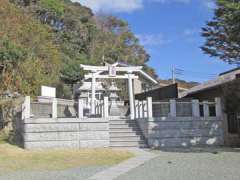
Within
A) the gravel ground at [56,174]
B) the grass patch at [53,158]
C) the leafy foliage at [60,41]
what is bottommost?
the gravel ground at [56,174]

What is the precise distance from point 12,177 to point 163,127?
25.6 ft

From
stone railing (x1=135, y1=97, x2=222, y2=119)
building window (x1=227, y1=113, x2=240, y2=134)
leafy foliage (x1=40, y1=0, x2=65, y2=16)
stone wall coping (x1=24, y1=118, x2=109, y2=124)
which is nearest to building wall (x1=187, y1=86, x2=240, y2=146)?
building window (x1=227, y1=113, x2=240, y2=134)

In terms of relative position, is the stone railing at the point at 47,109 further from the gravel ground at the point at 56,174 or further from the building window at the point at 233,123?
the building window at the point at 233,123

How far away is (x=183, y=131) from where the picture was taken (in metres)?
15.0

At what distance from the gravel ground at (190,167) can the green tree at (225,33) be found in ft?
12.8

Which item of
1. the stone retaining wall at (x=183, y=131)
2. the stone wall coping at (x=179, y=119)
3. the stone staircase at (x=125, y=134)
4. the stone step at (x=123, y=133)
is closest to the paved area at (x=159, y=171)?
the stone staircase at (x=125, y=134)

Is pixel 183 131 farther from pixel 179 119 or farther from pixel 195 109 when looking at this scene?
pixel 195 109

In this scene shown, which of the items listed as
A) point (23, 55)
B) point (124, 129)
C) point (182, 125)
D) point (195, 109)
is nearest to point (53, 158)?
point (124, 129)

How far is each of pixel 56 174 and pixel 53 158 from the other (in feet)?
9.23

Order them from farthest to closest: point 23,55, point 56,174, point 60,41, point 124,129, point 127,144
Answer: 1. point 60,41
2. point 23,55
3. point 124,129
4. point 127,144
5. point 56,174

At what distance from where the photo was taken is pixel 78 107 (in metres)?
14.5

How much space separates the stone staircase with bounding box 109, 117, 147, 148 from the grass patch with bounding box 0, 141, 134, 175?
1034 millimetres

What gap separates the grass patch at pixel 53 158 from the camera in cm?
1020

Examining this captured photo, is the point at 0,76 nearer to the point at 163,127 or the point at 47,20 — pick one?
the point at 163,127
